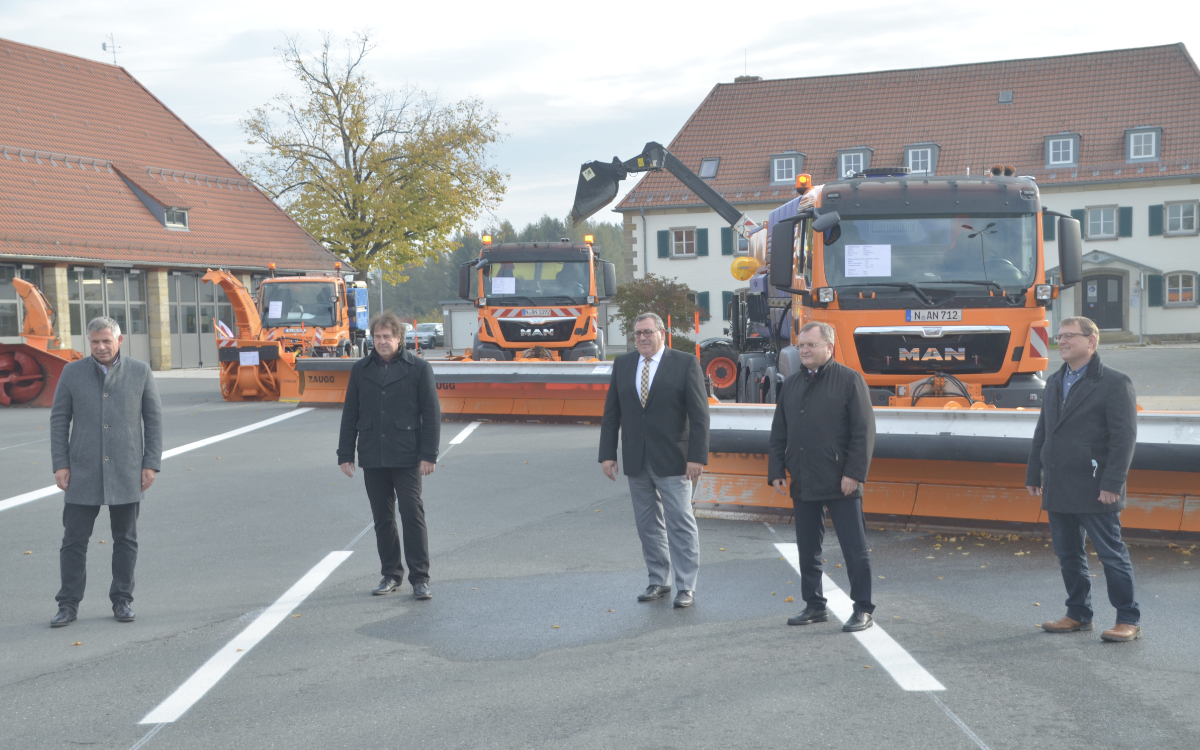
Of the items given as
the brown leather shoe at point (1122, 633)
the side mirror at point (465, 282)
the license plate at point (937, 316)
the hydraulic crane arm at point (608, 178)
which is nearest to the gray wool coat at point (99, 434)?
the brown leather shoe at point (1122, 633)

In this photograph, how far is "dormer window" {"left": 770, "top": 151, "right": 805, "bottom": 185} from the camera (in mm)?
46781

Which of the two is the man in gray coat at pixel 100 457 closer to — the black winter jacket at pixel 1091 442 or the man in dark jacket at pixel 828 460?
the man in dark jacket at pixel 828 460

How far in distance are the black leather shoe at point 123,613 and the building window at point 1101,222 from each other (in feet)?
140

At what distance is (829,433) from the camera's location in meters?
5.95

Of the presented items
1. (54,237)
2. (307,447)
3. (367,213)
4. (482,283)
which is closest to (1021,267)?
(307,447)

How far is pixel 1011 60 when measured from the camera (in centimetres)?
4762

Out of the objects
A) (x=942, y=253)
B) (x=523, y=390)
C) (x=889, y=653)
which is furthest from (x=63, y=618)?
(x=523, y=390)

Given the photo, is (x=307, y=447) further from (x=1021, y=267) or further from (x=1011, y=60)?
(x=1011, y=60)

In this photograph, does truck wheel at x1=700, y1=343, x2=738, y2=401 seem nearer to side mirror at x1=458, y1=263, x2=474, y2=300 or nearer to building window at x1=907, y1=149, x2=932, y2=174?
side mirror at x1=458, y1=263, x2=474, y2=300

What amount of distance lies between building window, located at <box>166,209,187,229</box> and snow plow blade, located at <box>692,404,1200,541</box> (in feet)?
102

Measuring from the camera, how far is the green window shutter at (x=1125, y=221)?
42406 mm

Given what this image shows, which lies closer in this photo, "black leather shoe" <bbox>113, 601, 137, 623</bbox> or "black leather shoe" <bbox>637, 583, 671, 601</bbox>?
"black leather shoe" <bbox>113, 601, 137, 623</bbox>

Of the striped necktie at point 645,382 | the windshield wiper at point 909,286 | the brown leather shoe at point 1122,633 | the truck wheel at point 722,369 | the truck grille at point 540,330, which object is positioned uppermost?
the windshield wiper at point 909,286

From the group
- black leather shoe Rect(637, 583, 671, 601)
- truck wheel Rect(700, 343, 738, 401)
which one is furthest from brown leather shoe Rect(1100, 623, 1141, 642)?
truck wheel Rect(700, 343, 738, 401)
